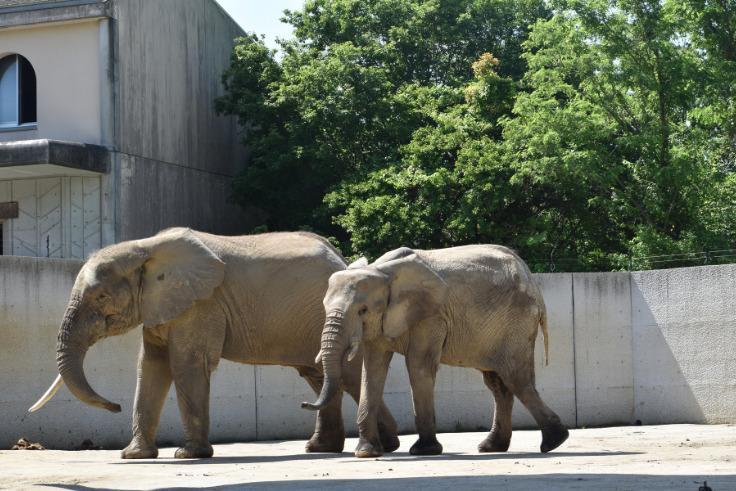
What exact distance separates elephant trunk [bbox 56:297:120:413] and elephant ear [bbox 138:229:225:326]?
76 centimetres

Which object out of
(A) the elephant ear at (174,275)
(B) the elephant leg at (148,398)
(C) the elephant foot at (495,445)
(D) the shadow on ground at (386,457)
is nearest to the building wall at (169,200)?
(B) the elephant leg at (148,398)

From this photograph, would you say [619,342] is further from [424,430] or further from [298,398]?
[424,430]

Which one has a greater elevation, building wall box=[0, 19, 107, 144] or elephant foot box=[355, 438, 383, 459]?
building wall box=[0, 19, 107, 144]

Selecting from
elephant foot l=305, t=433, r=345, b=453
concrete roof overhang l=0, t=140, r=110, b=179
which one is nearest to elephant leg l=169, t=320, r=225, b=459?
elephant foot l=305, t=433, r=345, b=453

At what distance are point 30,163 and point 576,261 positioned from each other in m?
10.9

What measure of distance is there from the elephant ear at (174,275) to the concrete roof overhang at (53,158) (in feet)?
36.4

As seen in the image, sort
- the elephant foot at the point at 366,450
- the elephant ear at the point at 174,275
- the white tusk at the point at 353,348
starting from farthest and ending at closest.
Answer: the elephant ear at the point at 174,275
the elephant foot at the point at 366,450
the white tusk at the point at 353,348

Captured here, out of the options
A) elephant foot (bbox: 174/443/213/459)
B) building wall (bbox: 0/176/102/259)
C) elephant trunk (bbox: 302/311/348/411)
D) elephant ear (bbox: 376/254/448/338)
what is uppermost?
building wall (bbox: 0/176/102/259)

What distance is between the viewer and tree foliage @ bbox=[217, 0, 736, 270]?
25578mm

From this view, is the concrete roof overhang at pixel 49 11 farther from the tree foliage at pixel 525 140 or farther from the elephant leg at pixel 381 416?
the elephant leg at pixel 381 416

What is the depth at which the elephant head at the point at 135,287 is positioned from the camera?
45.6ft

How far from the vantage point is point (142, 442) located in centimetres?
1451

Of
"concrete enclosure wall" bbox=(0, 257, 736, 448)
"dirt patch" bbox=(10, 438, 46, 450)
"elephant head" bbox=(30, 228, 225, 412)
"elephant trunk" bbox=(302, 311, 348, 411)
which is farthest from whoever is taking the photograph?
"concrete enclosure wall" bbox=(0, 257, 736, 448)

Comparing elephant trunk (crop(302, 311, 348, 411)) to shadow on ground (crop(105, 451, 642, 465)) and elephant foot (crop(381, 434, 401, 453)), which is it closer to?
shadow on ground (crop(105, 451, 642, 465))
